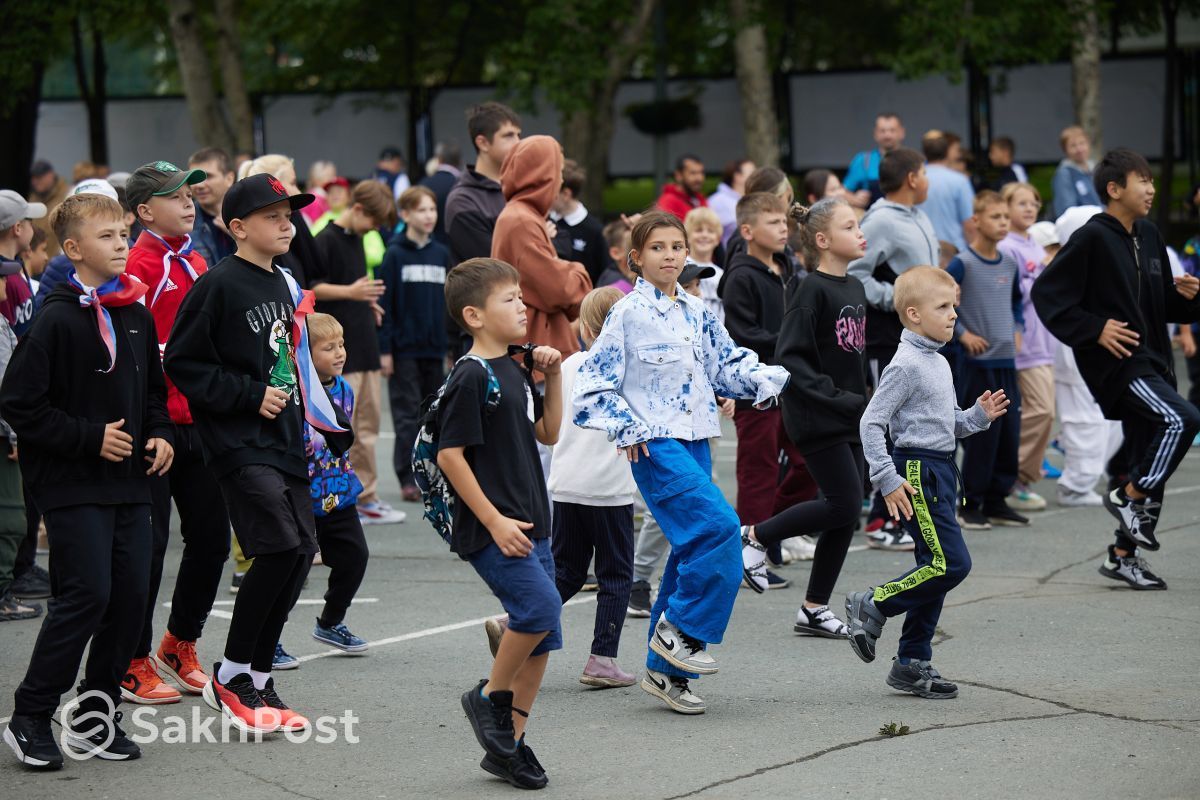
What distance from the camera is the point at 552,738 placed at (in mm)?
5586

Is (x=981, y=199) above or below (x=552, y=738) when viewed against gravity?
above

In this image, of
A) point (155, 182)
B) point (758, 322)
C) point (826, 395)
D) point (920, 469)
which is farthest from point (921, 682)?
point (155, 182)

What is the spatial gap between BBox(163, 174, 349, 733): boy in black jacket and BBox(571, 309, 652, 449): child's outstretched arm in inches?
40.7

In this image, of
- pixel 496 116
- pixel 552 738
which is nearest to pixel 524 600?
pixel 552 738

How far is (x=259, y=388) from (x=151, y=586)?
1.00 m

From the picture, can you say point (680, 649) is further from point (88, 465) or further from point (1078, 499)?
point (1078, 499)

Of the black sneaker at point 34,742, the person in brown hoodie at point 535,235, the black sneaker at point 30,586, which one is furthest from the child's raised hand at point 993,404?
the black sneaker at point 30,586

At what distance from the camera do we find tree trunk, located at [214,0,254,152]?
79.8 feet

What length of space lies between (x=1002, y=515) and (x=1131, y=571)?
6.58 feet

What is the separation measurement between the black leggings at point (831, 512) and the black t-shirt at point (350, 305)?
3939mm

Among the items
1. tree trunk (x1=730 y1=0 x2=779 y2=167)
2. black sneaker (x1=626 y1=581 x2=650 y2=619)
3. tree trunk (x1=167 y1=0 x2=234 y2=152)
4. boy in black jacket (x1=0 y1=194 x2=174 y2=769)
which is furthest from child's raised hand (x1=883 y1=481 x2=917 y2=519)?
tree trunk (x1=167 y1=0 x2=234 y2=152)

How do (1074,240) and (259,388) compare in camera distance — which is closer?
(259,388)

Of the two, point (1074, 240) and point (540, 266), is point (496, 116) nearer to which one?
point (540, 266)

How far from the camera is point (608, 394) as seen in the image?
577cm
